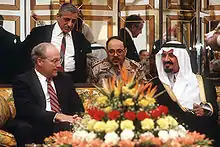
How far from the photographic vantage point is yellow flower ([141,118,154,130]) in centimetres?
464

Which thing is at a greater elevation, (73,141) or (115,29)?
(115,29)

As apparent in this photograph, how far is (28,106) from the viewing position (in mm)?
6652

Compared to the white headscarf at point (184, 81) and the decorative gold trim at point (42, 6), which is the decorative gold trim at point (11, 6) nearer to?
the decorative gold trim at point (42, 6)

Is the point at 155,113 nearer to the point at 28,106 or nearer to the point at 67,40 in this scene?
the point at 28,106

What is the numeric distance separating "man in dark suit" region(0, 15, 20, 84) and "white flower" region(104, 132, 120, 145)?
3790mm

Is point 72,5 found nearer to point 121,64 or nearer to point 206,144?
point 121,64

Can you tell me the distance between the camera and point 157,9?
27.7 ft

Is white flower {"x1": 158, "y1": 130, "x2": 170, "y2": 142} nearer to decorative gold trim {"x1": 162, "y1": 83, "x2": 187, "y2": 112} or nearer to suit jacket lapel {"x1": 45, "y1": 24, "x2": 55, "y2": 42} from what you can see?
decorative gold trim {"x1": 162, "y1": 83, "x2": 187, "y2": 112}

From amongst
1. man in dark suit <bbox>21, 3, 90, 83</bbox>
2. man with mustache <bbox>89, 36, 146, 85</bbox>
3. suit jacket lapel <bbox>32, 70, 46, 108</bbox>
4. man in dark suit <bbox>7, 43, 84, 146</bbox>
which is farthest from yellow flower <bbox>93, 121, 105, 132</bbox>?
man in dark suit <bbox>21, 3, 90, 83</bbox>

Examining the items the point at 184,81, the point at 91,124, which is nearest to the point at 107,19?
the point at 184,81

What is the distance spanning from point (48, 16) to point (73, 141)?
12.7 feet

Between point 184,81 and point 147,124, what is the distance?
2.69 m

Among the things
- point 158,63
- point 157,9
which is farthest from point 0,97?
point 157,9

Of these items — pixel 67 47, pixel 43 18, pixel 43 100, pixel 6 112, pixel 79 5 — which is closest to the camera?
pixel 43 100
